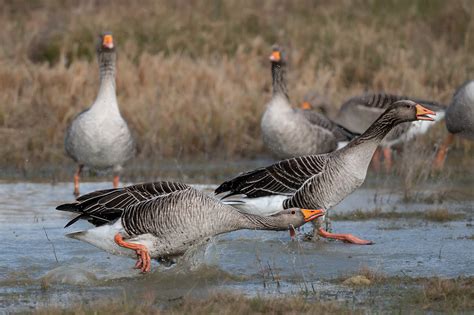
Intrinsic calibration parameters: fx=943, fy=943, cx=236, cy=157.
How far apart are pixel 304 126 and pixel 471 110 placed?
85.5 inches

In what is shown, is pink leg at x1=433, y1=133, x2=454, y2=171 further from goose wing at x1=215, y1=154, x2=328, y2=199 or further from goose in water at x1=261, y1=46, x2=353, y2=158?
goose wing at x1=215, y1=154, x2=328, y2=199

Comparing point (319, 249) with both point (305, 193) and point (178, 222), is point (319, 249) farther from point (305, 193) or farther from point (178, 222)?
point (178, 222)

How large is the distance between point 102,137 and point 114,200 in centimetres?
377

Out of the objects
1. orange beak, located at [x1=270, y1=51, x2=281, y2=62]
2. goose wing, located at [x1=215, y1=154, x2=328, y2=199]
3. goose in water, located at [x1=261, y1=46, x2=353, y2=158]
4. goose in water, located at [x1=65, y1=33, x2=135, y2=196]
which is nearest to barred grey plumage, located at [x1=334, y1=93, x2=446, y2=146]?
goose in water, located at [x1=261, y1=46, x2=353, y2=158]

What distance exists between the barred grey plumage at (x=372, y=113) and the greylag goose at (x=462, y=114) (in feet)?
2.70

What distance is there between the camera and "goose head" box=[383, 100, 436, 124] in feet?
27.7

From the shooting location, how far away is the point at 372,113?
13.6 meters

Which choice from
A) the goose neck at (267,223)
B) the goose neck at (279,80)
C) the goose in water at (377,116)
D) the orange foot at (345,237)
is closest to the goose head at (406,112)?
the orange foot at (345,237)

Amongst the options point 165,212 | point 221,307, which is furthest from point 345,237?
point 221,307

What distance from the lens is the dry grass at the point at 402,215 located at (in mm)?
9867

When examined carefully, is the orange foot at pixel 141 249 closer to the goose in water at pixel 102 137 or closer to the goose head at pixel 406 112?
the goose head at pixel 406 112

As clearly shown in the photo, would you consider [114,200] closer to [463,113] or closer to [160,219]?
[160,219]

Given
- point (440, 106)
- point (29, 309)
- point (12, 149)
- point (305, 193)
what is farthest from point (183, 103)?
point (29, 309)

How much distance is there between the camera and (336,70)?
1666 centimetres
